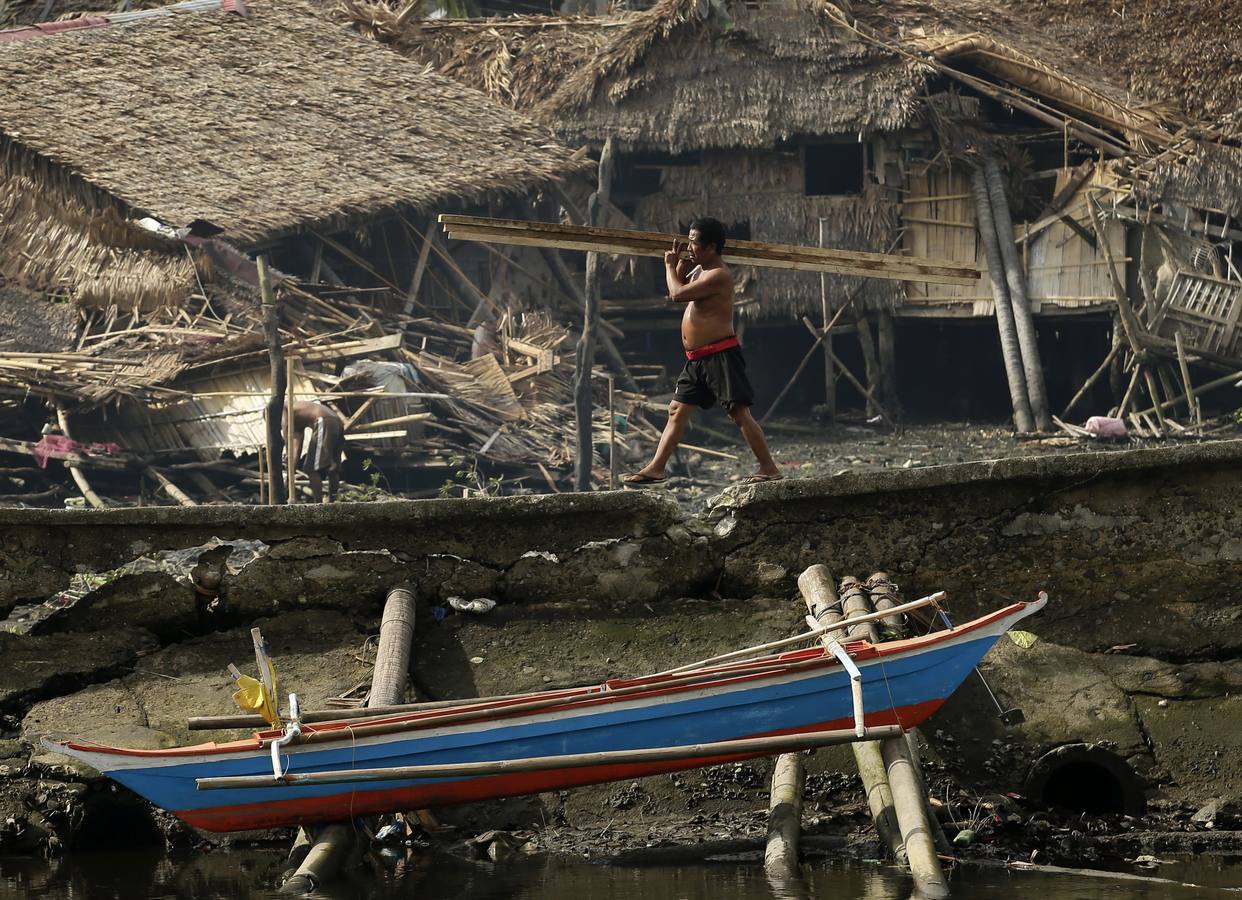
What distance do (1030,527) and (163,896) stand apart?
3366 millimetres

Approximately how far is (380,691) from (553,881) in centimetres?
92

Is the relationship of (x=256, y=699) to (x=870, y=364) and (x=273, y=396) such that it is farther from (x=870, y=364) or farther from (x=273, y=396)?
(x=870, y=364)

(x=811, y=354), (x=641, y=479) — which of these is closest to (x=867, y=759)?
(x=641, y=479)

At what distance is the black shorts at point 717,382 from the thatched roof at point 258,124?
34.0ft

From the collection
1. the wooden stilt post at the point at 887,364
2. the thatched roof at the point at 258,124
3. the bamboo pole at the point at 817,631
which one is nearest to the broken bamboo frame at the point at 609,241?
the bamboo pole at the point at 817,631

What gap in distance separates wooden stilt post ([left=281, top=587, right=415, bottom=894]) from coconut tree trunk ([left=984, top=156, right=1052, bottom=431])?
44.0 ft

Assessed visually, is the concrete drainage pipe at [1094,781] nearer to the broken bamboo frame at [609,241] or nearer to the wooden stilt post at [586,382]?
the broken bamboo frame at [609,241]

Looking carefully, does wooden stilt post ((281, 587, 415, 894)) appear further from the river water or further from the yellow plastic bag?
the yellow plastic bag

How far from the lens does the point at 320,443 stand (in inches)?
606

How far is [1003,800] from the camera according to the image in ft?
18.0

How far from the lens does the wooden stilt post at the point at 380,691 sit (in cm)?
473

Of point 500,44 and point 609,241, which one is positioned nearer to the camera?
point 609,241

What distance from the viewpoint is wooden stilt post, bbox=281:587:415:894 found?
4.73m

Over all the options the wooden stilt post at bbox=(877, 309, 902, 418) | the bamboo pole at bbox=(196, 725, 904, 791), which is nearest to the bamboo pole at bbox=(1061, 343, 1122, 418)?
the wooden stilt post at bbox=(877, 309, 902, 418)
